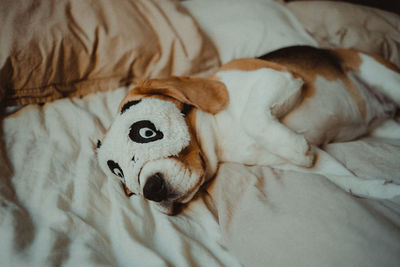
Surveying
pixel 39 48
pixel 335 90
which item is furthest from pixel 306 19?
pixel 39 48

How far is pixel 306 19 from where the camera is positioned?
2.12 m

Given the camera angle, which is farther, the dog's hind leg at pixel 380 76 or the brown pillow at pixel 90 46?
the dog's hind leg at pixel 380 76

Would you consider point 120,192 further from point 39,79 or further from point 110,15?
point 110,15

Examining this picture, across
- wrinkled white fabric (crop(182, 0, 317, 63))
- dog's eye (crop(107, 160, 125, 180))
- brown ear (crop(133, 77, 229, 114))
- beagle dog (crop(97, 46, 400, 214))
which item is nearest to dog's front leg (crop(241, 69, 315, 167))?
beagle dog (crop(97, 46, 400, 214))

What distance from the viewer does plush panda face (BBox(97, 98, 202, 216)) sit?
3.08 ft

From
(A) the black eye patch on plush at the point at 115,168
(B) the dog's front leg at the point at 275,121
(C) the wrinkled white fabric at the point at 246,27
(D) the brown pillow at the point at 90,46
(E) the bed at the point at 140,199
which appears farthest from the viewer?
(C) the wrinkled white fabric at the point at 246,27

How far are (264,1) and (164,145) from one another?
179 cm

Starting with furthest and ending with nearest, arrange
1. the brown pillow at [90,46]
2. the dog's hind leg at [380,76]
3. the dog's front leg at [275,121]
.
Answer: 1. the dog's hind leg at [380,76]
2. the brown pillow at [90,46]
3. the dog's front leg at [275,121]

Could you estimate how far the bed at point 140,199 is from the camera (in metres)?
0.79

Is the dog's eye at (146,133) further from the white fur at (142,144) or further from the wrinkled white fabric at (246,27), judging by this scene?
the wrinkled white fabric at (246,27)

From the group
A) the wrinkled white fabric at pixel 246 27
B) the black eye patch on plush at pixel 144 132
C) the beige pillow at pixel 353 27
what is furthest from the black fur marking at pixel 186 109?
the beige pillow at pixel 353 27

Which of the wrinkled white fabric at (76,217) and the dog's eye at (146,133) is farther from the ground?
the dog's eye at (146,133)

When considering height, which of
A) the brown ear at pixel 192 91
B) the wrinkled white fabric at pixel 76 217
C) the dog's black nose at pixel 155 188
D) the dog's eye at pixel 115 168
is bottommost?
the wrinkled white fabric at pixel 76 217

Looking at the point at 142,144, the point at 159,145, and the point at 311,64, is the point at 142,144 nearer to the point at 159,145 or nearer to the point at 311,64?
the point at 159,145
